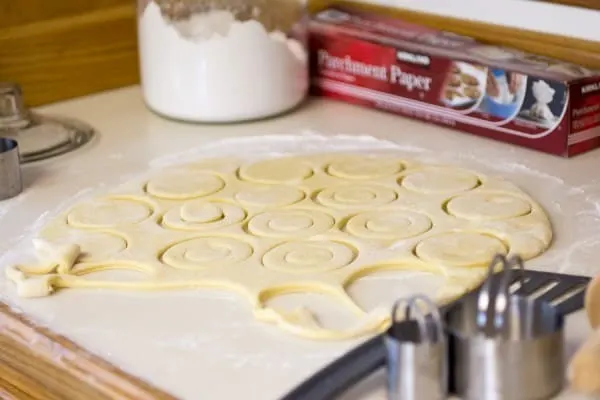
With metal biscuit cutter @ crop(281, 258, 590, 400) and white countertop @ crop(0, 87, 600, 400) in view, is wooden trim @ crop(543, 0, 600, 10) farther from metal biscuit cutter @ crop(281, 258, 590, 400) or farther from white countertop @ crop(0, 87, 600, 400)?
metal biscuit cutter @ crop(281, 258, 590, 400)

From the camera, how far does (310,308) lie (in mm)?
676

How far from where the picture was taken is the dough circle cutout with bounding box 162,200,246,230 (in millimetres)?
803

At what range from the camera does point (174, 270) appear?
727mm

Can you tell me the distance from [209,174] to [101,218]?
124 millimetres

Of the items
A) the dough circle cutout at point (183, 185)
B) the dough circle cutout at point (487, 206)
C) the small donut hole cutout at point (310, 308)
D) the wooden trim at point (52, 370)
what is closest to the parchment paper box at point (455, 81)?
the dough circle cutout at point (487, 206)

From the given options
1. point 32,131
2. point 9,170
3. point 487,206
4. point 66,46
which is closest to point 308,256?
point 487,206

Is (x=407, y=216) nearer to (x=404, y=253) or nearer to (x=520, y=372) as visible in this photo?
(x=404, y=253)

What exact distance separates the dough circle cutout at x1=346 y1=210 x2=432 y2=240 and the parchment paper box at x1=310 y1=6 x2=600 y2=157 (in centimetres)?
20

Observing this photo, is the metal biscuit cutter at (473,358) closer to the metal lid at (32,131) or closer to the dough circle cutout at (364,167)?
the dough circle cutout at (364,167)

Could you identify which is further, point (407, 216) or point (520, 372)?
point (407, 216)

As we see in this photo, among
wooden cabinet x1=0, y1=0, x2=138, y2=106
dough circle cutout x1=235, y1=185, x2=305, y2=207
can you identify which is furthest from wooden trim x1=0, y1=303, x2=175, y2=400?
wooden cabinet x1=0, y1=0, x2=138, y2=106

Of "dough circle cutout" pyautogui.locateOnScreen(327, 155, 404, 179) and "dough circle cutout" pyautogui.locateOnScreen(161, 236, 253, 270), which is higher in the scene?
"dough circle cutout" pyautogui.locateOnScreen(327, 155, 404, 179)

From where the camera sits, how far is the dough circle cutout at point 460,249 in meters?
0.72

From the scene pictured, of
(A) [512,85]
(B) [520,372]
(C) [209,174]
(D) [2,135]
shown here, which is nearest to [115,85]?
(D) [2,135]
